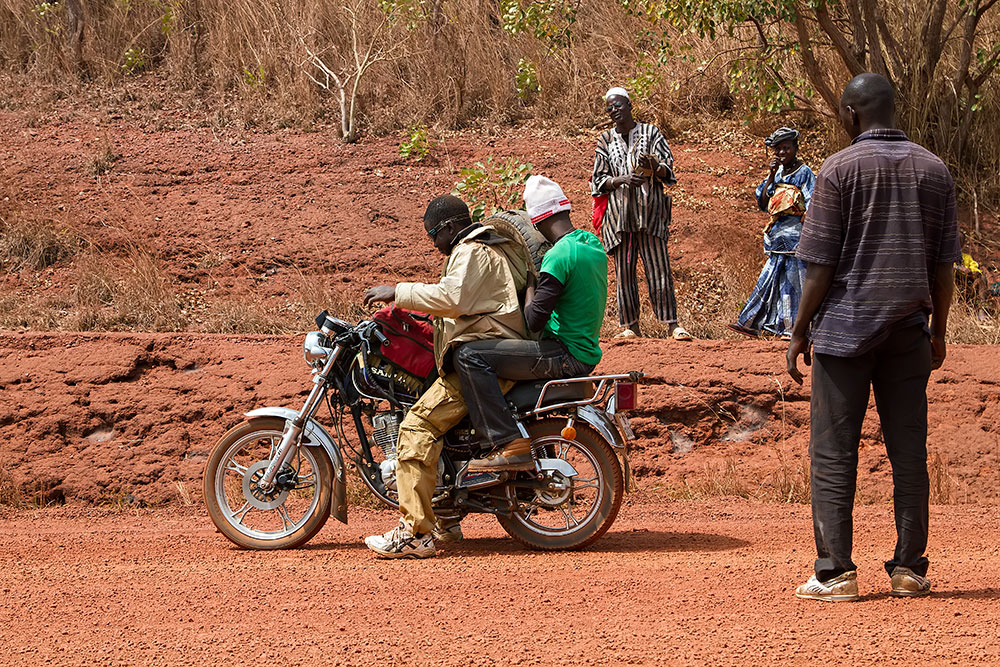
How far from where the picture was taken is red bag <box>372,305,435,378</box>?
19.8 feet

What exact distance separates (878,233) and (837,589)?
56.6 inches

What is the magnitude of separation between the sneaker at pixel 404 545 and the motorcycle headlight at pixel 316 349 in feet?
3.35

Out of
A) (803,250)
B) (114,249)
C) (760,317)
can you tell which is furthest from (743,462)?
(114,249)

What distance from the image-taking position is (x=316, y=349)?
20.2ft

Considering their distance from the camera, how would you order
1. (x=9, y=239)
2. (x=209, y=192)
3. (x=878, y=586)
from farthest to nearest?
1. (x=209, y=192)
2. (x=9, y=239)
3. (x=878, y=586)

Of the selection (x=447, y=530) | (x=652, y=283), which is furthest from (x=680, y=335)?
(x=447, y=530)

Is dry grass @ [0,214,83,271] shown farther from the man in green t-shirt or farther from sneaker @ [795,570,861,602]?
sneaker @ [795,570,861,602]

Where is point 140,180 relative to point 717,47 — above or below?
below

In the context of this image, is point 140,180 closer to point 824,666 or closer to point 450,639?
point 450,639

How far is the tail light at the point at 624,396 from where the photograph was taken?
5.75m

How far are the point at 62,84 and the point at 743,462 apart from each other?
11.9 meters

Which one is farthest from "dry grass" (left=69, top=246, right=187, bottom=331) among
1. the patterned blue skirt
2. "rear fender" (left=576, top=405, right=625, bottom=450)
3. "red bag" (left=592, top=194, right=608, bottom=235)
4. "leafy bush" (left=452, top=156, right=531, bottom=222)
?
"rear fender" (left=576, top=405, right=625, bottom=450)

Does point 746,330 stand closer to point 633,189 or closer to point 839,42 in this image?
point 633,189

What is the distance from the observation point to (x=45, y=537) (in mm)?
6898
